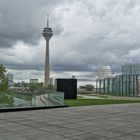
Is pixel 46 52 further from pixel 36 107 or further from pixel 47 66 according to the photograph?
pixel 36 107

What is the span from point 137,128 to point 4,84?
148 ft

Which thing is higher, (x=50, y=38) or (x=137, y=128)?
(x=50, y=38)

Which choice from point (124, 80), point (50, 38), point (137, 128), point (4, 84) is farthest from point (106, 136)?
point (50, 38)

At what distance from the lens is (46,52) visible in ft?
513

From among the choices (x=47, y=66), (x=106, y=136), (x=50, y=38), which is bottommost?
(x=106, y=136)

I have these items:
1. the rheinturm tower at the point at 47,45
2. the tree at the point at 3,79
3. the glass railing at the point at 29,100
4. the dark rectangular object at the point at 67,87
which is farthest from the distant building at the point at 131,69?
the glass railing at the point at 29,100

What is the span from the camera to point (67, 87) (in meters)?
36.3

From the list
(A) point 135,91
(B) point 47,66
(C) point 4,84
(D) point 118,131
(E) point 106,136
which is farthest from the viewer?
(B) point 47,66

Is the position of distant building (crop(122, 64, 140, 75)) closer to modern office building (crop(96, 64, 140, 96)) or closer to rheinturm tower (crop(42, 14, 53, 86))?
modern office building (crop(96, 64, 140, 96))

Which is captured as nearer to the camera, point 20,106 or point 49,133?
point 49,133

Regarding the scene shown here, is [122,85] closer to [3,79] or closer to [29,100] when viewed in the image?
[3,79]

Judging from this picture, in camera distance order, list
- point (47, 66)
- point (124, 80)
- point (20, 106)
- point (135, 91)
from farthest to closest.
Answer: point (47, 66)
point (124, 80)
point (135, 91)
point (20, 106)

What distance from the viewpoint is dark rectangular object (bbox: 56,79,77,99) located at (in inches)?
1421

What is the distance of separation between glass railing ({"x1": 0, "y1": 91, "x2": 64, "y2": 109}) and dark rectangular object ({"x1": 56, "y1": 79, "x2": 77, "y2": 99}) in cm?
1313
